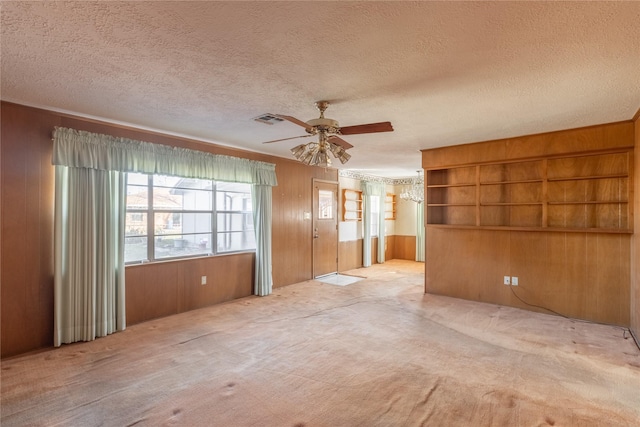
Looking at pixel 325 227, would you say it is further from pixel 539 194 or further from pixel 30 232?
pixel 30 232

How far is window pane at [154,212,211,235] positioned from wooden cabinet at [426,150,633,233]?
12.1ft

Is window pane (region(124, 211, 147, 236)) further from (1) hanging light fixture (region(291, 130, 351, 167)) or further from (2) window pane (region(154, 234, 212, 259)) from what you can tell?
(1) hanging light fixture (region(291, 130, 351, 167))

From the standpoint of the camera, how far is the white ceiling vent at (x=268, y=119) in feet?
11.4

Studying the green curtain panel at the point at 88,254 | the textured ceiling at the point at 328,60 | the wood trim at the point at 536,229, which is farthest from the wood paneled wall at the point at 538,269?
the green curtain panel at the point at 88,254

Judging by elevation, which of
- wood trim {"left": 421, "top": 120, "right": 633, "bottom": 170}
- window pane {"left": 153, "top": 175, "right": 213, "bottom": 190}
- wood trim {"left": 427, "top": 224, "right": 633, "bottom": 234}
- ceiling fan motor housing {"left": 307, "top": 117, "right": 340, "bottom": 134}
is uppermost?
wood trim {"left": 421, "top": 120, "right": 633, "bottom": 170}

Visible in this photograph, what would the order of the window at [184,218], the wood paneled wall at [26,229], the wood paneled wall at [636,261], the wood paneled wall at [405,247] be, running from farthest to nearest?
the wood paneled wall at [405,247] → the window at [184,218] → the wood paneled wall at [636,261] → the wood paneled wall at [26,229]

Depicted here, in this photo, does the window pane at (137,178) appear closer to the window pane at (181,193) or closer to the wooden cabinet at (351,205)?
the window pane at (181,193)

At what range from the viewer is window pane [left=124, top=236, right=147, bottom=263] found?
4.02 metres

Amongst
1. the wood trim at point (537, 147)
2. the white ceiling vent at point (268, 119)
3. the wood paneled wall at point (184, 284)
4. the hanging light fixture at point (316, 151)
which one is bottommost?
the wood paneled wall at point (184, 284)

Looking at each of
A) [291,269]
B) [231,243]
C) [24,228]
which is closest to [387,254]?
[291,269]

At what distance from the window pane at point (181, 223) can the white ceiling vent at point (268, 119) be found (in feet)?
6.24

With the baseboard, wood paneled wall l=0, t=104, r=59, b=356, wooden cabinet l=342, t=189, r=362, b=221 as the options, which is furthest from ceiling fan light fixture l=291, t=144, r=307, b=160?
wooden cabinet l=342, t=189, r=362, b=221

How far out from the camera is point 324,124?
9.36ft

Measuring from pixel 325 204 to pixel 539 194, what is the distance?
12.8 ft
